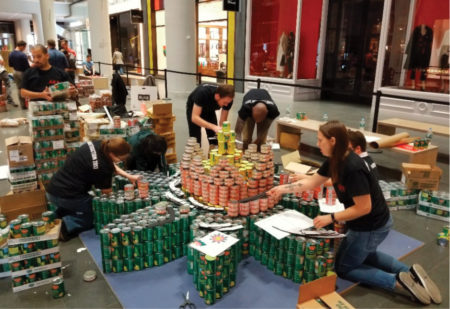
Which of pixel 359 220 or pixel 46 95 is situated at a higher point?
pixel 46 95

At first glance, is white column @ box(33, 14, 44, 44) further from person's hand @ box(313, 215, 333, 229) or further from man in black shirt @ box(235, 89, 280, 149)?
person's hand @ box(313, 215, 333, 229)

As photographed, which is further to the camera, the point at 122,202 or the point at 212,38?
the point at 212,38

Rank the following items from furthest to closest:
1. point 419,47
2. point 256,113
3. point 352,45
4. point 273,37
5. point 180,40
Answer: point 273,37, point 180,40, point 352,45, point 419,47, point 256,113

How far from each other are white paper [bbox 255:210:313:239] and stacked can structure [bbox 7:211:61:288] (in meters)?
1.68

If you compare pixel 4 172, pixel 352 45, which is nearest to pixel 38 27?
pixel 352 45

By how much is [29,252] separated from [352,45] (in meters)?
11.7

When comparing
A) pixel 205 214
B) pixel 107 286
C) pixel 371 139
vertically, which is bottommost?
pixel 107 286

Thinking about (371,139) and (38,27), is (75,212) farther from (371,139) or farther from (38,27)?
(38,27)

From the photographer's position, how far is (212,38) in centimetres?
1550

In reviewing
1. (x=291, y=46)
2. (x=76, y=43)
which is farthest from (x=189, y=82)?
(x=76, y=43)

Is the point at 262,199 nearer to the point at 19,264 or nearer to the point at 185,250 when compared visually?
the point at 185,250

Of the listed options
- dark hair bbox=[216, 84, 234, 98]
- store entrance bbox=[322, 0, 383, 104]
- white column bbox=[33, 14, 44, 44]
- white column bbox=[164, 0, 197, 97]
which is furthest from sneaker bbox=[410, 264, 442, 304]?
white column bbox=[33, 14, 44, 44]

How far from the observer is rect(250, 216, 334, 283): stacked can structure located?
111 inches

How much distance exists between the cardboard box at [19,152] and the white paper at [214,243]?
7.80 feet
